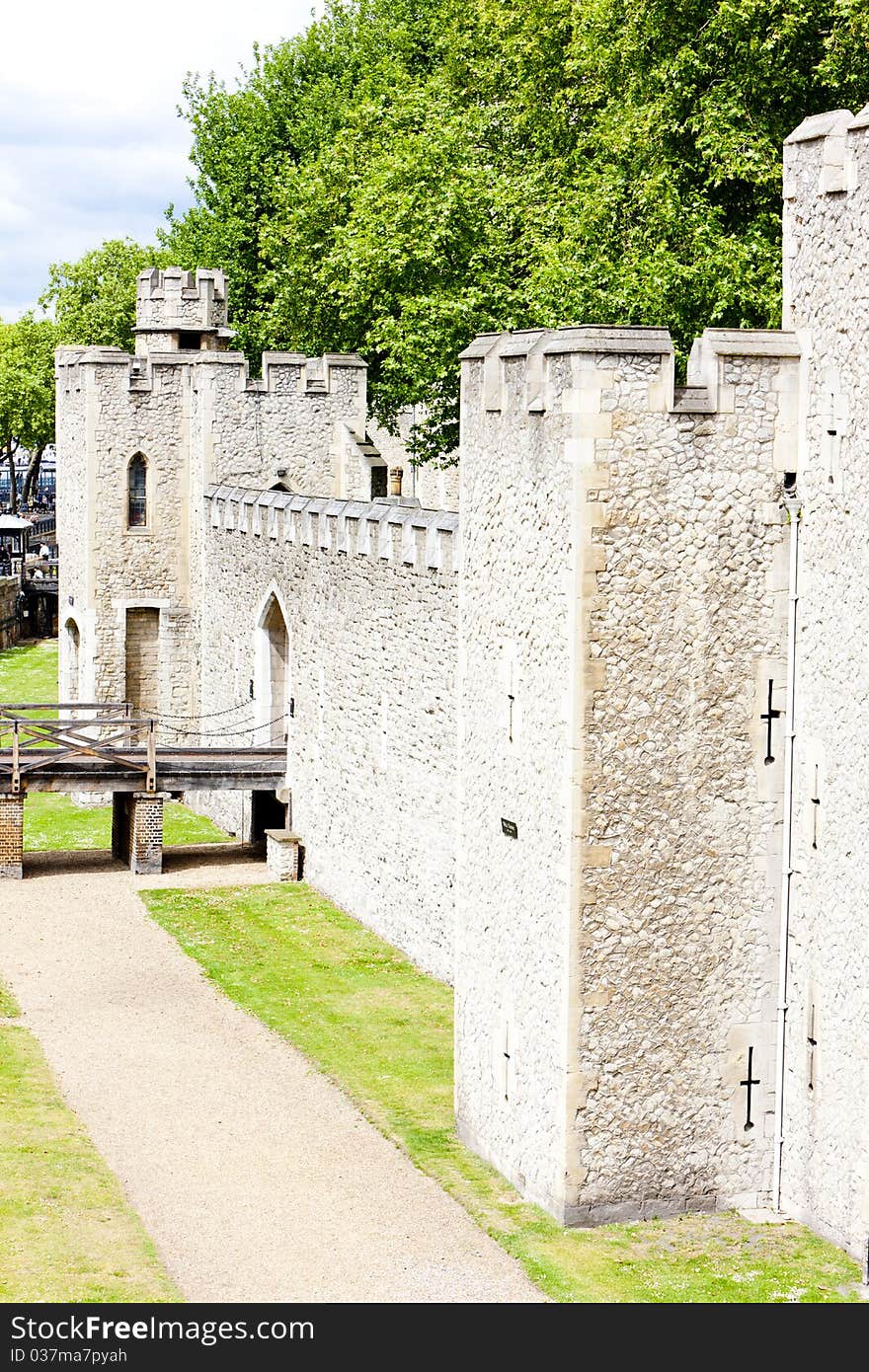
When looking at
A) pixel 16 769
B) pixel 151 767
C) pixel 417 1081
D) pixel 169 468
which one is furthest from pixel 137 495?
pixel 417 1081

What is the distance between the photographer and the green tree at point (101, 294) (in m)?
53.6

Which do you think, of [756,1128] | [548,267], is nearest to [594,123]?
[548,267]

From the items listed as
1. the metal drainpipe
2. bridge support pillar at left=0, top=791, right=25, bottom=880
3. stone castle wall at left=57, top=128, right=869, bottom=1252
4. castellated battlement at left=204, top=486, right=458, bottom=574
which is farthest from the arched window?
the metal drainpipe

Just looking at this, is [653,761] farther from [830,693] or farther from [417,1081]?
Result: [417,1081]

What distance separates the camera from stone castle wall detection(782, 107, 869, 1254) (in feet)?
41.6

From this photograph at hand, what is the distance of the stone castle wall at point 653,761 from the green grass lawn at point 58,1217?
9.41 ft

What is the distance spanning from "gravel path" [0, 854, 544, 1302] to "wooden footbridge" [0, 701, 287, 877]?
2149 millimetres

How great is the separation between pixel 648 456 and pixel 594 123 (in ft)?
63.2

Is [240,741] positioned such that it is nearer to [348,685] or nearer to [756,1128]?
[348,685]

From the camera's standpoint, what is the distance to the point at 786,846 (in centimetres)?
1383

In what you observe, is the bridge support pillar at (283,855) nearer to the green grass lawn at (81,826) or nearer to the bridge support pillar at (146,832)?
the bridge support pillar at (146,832)

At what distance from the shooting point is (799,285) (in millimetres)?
13477

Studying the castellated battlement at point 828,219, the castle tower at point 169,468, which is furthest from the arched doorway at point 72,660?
the castellated battlement at point 828,219

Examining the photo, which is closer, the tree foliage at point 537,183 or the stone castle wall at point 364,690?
the stone castle wall at point 364,690
